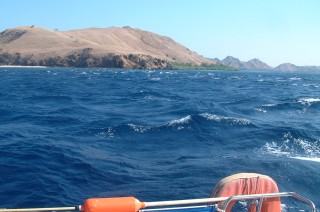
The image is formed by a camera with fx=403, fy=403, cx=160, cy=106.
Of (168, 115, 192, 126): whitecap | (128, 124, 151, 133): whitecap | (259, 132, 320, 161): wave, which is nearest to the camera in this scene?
(259, 132, 320, 161): wave

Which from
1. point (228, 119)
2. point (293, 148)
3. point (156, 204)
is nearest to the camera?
point (156, 204)

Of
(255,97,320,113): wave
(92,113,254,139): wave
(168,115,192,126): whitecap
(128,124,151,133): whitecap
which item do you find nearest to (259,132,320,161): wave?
(92,113,254,139): wave

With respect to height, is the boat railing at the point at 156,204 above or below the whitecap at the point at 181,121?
above

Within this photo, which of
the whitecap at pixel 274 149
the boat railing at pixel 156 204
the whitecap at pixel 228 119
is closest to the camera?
the boat railing at pixel 156 204

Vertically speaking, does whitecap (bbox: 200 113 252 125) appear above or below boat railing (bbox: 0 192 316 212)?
below


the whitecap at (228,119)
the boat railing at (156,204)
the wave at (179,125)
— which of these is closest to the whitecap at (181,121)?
the wave at (179,125)

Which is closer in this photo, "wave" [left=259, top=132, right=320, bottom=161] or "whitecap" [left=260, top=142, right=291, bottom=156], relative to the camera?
"wave" [left=259, top=132, right=320, bottom=161]

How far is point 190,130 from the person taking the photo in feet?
63.1

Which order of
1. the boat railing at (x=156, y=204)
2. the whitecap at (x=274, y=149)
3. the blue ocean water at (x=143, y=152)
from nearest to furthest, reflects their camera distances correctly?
the boat railing at (x=156, y=204) → the blue ocean water at (x=143, y=152) → the whitecap at (x=274, y=149)

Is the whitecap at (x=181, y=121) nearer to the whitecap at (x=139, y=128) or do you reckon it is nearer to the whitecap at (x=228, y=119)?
the whitecap at (x=228, y=119)

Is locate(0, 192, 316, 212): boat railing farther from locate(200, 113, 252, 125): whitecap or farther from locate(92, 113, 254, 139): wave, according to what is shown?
locate(200, 113, 252, 125): whitecap

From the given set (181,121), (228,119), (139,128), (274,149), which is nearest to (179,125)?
(181,121)

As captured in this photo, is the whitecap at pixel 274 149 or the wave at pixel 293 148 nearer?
the wave at pixel 293 148

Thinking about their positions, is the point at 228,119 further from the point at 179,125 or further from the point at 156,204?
the point at 156,204
